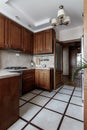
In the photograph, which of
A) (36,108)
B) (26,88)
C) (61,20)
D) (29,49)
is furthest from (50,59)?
(36,108)

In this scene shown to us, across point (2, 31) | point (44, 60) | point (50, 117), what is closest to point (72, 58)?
point (44, 60)

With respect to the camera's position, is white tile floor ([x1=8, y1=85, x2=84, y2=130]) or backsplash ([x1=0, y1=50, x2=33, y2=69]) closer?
white tile floor ([x1=8, y1=85, x2=84, y2=130])

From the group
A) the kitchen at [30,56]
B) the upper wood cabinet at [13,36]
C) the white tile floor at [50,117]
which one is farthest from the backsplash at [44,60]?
the white tile floor at [50,117]

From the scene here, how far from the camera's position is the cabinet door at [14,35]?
2566 mm

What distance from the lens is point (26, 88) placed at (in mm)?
3070

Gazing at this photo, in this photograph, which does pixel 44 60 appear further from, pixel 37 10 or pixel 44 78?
pixel 37 10

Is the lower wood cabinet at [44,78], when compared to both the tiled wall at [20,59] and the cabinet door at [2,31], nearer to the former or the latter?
the tiled wall at [20,59]

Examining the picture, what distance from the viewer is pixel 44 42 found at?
3566mm

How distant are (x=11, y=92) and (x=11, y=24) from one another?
203 centimetres

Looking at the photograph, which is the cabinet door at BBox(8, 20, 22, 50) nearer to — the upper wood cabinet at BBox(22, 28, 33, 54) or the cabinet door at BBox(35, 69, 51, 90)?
the upper wood cabinet at BBox(22, 28, 33, 54)

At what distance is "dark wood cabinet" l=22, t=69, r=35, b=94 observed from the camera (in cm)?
295

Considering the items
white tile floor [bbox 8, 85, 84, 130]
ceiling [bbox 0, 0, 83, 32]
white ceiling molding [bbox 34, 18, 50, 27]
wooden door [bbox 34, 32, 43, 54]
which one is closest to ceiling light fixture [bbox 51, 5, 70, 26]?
ceiling [bbox 0, 0, 83, 32]

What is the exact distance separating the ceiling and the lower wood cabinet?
5.71 feet

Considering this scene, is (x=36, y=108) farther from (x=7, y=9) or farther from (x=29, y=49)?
(x=7, y=9)
